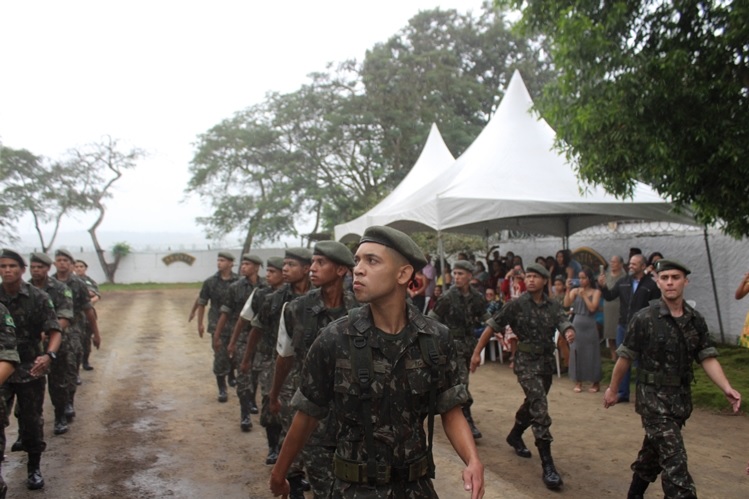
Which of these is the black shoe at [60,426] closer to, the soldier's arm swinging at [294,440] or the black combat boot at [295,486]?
the black combat boot at [295,486]

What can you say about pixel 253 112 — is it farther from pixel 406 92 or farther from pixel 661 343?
pixel 661 343

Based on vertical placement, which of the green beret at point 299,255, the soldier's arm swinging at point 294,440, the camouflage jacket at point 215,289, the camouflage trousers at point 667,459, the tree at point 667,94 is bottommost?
the camouflage trousers at point 667,459

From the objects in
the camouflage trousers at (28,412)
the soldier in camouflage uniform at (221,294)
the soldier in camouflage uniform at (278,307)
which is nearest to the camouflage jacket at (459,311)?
the soldier in camouflage uniform at (278,307)

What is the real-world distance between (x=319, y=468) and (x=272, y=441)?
2.20 metres

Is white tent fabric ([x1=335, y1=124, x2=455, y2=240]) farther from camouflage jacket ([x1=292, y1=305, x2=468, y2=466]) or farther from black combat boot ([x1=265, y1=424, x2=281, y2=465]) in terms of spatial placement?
camouflage jacket ([x1=292, y1=305, x2=468, y2=466])

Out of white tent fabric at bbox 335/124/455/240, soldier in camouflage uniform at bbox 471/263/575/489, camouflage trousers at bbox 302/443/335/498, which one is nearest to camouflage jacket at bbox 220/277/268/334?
soldier in camouflage uniform at bbox 471/263/575/489

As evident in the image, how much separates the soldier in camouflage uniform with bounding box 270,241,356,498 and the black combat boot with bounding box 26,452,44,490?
257cm

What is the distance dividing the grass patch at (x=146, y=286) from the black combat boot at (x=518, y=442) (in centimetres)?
3185

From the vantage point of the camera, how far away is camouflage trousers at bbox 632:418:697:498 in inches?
170

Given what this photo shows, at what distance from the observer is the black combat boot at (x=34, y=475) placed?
5.64m

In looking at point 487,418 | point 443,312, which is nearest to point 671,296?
point 443,312

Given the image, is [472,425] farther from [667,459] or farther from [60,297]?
[60,297]

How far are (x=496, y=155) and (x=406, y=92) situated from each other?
738 inches

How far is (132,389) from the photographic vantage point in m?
9.92
